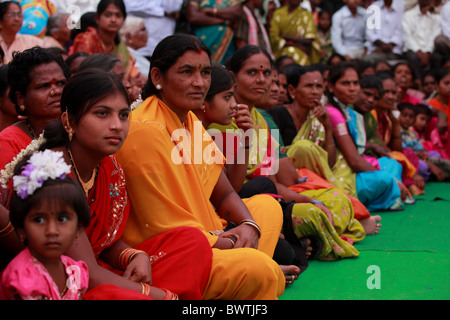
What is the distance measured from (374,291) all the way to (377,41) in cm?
781

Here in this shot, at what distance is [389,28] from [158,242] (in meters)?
8.97

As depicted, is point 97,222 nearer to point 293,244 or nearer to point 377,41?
point 293,244

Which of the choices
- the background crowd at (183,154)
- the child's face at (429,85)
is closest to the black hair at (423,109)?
the background crowd at (183,154)

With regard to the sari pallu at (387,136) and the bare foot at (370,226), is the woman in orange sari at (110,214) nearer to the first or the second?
the bare foot at (370,226)

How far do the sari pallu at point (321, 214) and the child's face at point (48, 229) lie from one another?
197 centimetres

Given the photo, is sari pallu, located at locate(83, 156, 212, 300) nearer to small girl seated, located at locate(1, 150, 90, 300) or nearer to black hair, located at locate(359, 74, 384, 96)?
small girl seated, located at locate(1, 150, 90, 300)

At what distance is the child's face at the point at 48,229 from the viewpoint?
2311mm

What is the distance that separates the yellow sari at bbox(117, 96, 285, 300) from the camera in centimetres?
292

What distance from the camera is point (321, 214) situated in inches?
171

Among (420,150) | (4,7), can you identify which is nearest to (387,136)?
(420,150)

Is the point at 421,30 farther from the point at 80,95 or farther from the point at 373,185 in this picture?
the point at 80,95

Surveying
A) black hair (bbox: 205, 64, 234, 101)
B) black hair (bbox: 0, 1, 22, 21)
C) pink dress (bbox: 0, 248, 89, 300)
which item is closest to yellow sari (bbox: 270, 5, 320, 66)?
black hair (bbox: 0, 1, 22, 21)

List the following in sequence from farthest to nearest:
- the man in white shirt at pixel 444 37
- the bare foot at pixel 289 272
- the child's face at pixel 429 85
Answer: the man in white shirt at pixel 444 37 < the child's face at pixel 429 85 < the bare foot at pixel 289 272
